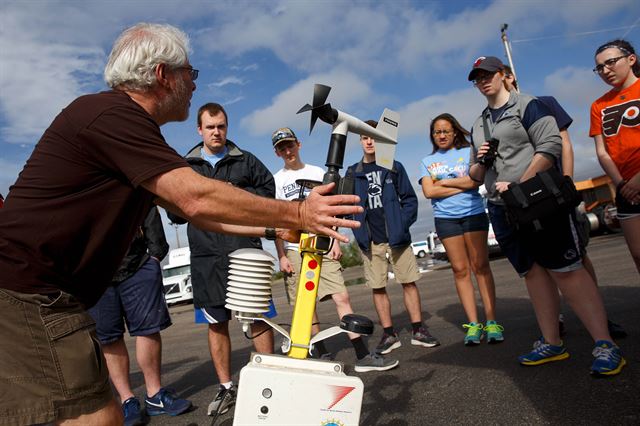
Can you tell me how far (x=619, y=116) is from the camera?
3.88 m

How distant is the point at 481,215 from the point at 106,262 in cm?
372

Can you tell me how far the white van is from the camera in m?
23.0

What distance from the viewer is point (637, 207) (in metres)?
3.65

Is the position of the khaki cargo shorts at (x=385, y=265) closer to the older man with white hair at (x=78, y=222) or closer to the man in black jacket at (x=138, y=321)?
the man in black jacket at (x=138, y=321)

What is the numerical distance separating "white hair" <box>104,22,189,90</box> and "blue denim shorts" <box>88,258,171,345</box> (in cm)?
238

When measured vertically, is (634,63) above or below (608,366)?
above

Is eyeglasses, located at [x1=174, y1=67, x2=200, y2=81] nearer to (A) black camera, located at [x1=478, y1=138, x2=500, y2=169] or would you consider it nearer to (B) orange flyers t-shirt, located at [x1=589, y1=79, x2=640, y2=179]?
(A) black camera, located at [x1=478, y1=138, x2=500, y2=169]

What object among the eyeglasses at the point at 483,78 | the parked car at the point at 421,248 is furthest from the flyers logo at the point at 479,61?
the parked car at the point at 421,248

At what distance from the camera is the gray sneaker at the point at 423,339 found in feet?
15.6

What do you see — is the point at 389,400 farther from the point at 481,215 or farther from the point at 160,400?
the point at 481,215

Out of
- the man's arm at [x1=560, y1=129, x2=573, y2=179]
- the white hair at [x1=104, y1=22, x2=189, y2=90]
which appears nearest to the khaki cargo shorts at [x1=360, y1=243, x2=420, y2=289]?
the man's arm at [x1=560, y1=129, x2=573, y2=179]

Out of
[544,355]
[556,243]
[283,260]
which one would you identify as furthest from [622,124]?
[283,260]

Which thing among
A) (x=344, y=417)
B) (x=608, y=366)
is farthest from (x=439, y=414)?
(x=344, y=417)

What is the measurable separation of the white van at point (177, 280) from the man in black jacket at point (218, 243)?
18327 mm
